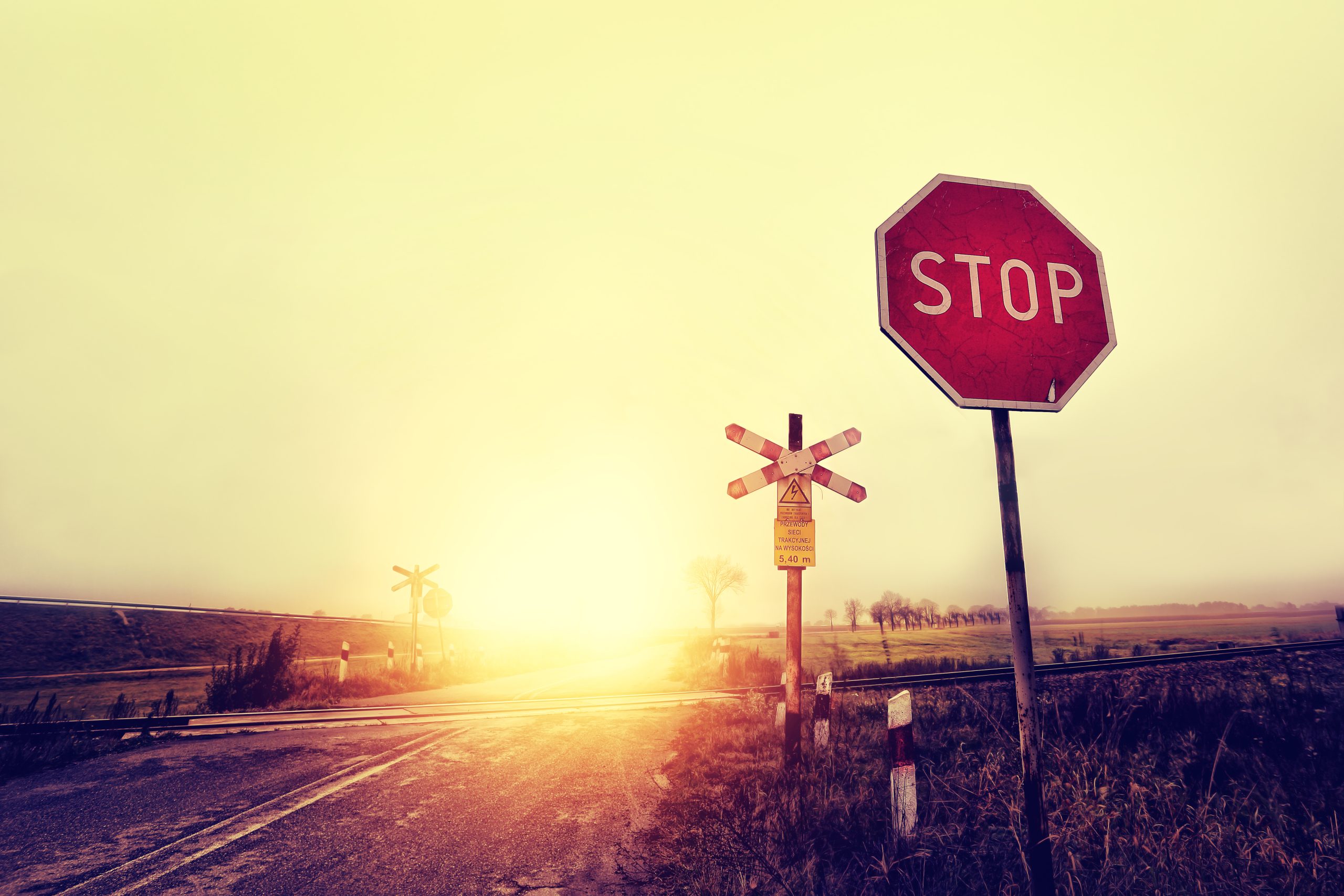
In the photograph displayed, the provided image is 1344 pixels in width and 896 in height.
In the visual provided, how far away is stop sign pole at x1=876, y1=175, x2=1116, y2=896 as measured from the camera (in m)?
2.62

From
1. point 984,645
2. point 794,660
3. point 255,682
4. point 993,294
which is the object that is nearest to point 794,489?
point 794,660

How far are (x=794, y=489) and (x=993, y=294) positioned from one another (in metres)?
4.12

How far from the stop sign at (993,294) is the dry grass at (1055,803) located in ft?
8.72

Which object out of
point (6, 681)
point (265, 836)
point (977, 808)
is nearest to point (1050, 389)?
point (977, 808)

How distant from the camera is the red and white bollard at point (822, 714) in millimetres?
6215

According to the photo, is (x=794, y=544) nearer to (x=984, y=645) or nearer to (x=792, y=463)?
(x=792, y=463)

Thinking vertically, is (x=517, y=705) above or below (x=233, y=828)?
below

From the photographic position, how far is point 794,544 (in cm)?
666

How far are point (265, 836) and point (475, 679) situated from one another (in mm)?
14548

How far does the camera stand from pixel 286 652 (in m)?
11.8

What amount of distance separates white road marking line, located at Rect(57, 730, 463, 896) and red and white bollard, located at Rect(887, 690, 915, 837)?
4509 millimetres

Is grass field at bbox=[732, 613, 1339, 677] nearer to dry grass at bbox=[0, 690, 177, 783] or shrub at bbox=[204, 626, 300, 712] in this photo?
shrub at bbox=[204, 626, 300, 712]

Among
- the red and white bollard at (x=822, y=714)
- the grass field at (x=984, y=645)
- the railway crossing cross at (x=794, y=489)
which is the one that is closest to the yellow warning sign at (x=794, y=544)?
the railway crossing cross at (x=794, y=489)

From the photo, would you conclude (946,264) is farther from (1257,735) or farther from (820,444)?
(1257,735)
